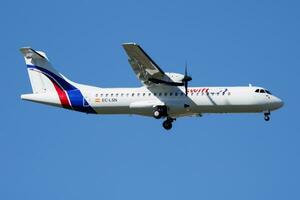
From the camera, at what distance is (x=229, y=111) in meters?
32.2

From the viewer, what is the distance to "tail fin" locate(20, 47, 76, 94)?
35281 millimetres

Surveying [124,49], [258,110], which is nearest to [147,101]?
[124,49]

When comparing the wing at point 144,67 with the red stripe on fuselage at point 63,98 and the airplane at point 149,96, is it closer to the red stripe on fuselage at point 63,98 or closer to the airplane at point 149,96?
the airplane at point 149,96

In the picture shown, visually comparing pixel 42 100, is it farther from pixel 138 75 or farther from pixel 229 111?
pixel 229 111

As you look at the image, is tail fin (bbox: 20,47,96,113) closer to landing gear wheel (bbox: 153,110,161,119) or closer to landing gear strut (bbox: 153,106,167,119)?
landing gear wheel (bbox: 153,110,161,119)

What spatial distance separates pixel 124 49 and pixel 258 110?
764cm

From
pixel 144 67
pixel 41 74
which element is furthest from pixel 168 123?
pixel 41 74

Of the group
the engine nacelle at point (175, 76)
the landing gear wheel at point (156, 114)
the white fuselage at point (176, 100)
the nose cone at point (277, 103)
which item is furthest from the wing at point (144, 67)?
the nose cone at point (277, 103)

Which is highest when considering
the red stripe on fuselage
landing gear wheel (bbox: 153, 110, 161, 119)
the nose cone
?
the red stripe on fuselage

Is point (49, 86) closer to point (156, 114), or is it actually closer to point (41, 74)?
point (41, 74)

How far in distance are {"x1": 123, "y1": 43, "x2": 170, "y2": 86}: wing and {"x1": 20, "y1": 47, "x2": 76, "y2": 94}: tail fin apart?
14.0 feet

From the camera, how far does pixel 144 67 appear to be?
32.8 m

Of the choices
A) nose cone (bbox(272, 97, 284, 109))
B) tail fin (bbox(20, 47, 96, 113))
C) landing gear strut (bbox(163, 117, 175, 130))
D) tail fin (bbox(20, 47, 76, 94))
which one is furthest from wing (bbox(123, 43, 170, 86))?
nose cone (bbox(272, 97, 284, 109))

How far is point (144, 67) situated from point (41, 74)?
6715 mm
